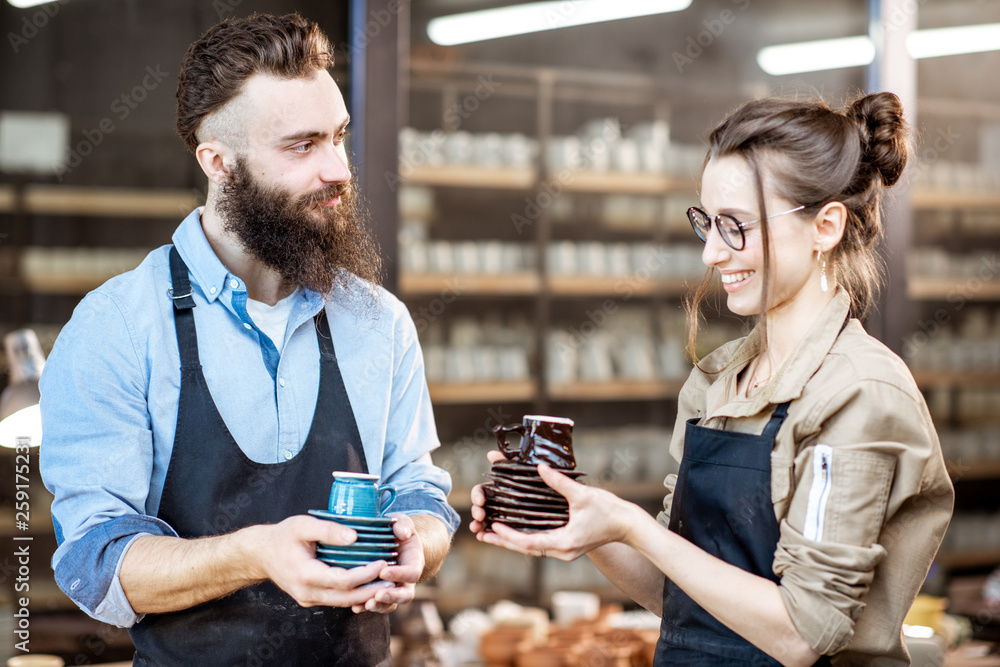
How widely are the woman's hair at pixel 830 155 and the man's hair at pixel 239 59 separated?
76 centimetres

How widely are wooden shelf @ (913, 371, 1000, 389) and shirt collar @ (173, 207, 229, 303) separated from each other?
369cm

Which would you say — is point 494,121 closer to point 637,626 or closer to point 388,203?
point 388,203

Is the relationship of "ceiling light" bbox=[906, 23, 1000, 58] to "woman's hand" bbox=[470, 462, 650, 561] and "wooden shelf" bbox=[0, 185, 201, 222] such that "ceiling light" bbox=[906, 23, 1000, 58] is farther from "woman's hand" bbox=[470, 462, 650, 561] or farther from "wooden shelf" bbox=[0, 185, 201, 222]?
"woman's hand" bbox=[470, 462, 650, 561]

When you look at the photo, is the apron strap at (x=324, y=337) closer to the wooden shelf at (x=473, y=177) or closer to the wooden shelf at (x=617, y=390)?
the wooden shelf at (x=473, y=177)

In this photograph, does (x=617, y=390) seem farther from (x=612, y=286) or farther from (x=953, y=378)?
(x=953, y=378)

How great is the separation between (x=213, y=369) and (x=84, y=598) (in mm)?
414

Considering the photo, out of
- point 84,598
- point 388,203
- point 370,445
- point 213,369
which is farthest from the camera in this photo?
point 388,203

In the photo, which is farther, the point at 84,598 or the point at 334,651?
the point at 334,651

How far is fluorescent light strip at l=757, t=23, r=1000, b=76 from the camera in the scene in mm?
4418

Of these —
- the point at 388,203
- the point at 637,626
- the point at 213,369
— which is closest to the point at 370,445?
the point at 213,369

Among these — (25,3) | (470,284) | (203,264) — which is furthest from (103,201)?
(203,264)

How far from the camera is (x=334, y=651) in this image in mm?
1520

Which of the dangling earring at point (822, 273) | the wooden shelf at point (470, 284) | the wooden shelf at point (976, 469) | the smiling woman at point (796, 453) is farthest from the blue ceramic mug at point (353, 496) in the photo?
the wooden shelf at point (976, 469)

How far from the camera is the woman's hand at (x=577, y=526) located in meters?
1.27
